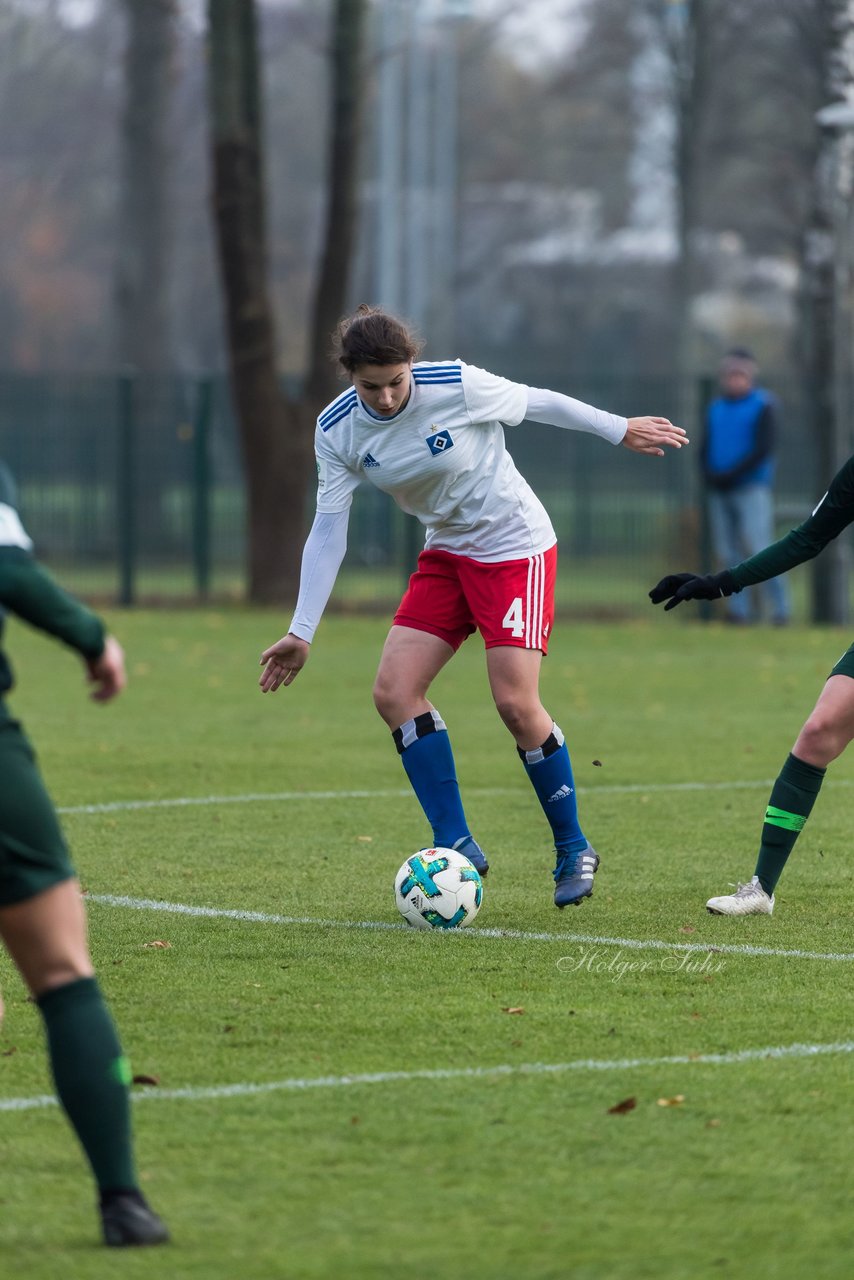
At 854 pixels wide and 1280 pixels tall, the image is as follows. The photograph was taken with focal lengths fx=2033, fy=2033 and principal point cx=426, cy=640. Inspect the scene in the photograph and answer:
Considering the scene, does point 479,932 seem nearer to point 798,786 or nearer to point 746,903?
point 746,903

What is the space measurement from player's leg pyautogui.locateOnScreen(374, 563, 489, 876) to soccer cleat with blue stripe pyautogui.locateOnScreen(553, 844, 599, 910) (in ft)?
1.02

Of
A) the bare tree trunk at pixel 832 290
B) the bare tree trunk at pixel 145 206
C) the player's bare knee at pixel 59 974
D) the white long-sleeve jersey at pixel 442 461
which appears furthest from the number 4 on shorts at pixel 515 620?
the bare tree trunk at pixel 145 206

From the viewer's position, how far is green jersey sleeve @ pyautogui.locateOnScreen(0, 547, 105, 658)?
12.3 ft

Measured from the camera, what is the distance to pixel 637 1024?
5422 millimetres

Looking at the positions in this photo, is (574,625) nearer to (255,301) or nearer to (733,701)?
(255,301)

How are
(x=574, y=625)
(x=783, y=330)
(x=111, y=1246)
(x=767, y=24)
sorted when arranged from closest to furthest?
(x=111, y=1246) < (x=574, y=625) < (x=767, y=24) < (x=783, y=330)

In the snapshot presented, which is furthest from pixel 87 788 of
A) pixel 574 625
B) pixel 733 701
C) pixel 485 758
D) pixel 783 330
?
pixel 783 330

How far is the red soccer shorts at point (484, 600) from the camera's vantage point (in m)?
7.14

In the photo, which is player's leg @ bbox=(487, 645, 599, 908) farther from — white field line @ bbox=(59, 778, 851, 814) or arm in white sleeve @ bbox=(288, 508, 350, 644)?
white field line @ bbox=(59, 778, 851, 814)

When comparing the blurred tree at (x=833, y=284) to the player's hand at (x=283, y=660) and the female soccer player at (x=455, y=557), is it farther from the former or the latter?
the player's hand at (x=283, y=660)

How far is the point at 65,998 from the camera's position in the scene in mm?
3822

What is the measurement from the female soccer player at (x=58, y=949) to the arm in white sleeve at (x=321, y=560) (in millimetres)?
3143

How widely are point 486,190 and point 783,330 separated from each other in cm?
916

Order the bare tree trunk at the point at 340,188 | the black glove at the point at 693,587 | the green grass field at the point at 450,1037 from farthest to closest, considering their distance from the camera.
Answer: the bare tree trunk at the point at 340,188 → the black glove at the point at 693,587 → the green grass field at the point at 450,1037
